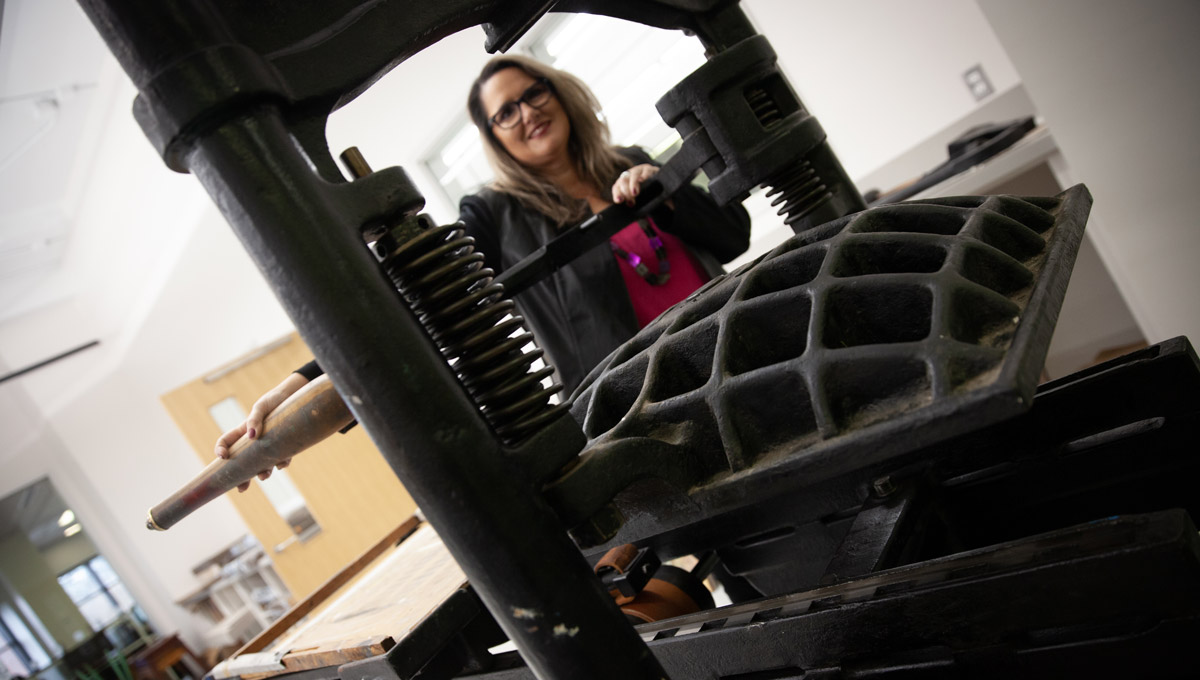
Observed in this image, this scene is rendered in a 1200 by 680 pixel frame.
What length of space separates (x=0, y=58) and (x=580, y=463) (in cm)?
385

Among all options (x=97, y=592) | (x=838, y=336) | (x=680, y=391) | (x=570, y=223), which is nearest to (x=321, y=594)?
(x=570, y=223)

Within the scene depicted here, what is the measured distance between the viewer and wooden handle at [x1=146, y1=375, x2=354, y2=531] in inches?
25.9

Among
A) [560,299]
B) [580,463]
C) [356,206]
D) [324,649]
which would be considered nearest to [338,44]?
[356,206]

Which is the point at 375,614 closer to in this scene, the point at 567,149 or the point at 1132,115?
the point at 567,149

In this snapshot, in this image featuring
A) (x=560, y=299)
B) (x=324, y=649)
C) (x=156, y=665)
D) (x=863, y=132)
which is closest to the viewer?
(x=324, y=649)

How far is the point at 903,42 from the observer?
3.75 metres

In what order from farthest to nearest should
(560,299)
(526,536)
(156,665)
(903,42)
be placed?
(156,665)
(903,42)
(560,299)
(526,536)

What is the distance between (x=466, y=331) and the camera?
1.77 ft

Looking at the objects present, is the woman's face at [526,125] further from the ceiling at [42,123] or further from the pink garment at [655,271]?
the ceiling at [42,123]

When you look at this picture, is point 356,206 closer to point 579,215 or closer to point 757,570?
point 757,570

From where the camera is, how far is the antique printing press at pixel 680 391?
1.56ft

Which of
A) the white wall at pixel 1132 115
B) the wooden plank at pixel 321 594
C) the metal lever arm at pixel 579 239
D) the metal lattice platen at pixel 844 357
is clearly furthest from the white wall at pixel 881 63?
the metal lattice platen at pixel 844 357

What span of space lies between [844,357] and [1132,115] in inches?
77.2

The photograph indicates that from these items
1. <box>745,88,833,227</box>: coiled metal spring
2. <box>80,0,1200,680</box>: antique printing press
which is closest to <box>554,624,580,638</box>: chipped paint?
<box>80,0,1200,680</box>: antique printing press
